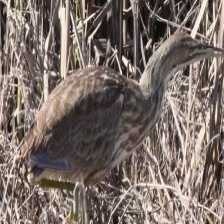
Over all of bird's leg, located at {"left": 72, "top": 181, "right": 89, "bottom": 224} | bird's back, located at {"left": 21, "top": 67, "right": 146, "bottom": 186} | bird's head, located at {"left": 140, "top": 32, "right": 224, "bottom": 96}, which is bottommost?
bird's leg, located at {"left": 72, "top": 181, "right": 89, "bottom": 224}

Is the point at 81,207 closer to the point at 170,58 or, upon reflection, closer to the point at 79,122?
the point at 79,122

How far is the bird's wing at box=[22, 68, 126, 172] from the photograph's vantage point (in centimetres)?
450

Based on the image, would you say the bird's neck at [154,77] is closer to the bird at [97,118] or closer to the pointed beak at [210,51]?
the bird at [97,118]

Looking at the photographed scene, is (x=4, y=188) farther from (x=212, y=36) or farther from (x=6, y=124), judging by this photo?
(x=212, y=36)

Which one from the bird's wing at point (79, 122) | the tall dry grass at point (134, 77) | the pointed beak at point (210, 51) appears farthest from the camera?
the tall dry grass at point (134, 77)

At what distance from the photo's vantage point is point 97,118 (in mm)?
4641

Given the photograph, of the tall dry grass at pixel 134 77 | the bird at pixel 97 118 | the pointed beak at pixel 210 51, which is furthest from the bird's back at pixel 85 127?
the pointed beak at pixel 210 51

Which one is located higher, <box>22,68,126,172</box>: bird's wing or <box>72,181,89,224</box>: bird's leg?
<box>22,68,126,172</box>: bird's wing

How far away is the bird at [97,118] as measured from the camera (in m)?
4.51

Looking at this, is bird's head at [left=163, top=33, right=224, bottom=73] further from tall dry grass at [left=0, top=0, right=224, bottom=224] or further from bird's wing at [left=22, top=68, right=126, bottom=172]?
bird's wing at [left=22, top=68, right=126, bottom=172]

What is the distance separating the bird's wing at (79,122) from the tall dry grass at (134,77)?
24 centimetres

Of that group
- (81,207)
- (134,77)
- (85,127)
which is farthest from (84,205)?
(134,77)

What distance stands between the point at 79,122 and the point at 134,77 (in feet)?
2.43

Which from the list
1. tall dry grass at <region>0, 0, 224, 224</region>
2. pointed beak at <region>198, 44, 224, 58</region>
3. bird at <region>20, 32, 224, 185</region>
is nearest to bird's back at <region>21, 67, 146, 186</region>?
bird at <region>20, 32, 224, 185</region>
